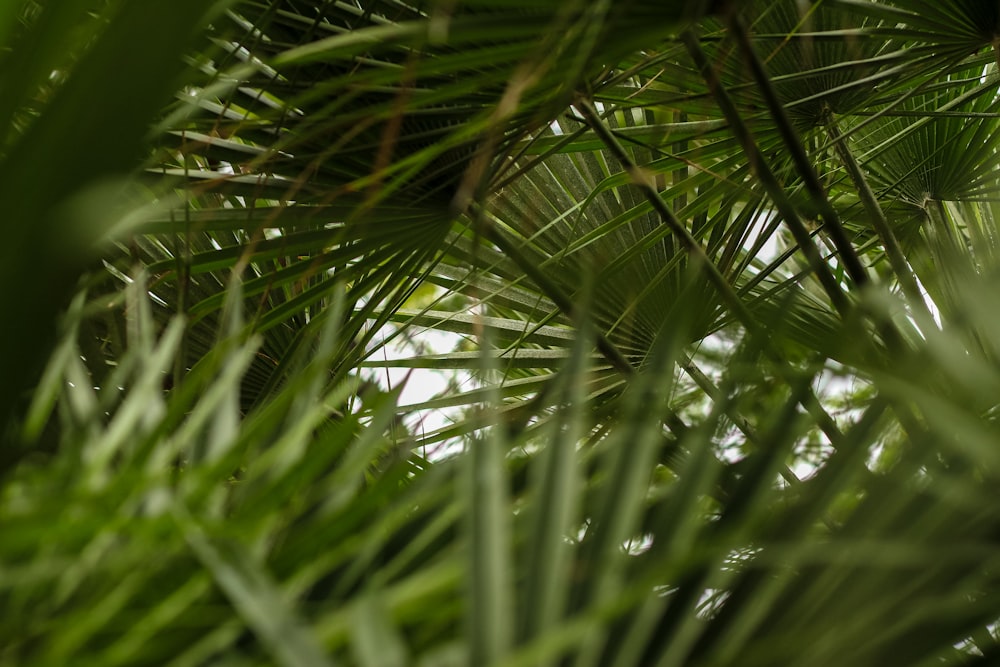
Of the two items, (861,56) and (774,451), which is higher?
(861,56)

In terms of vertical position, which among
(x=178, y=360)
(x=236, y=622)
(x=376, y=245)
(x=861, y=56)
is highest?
(x=861, y=56)

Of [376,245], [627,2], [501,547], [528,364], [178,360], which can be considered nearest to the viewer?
[501,547]

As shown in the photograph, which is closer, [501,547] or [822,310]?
[501,547]

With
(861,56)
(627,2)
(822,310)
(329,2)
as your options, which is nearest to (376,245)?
(329,2)

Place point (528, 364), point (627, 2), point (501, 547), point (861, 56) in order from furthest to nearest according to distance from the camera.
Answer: point (528, 364) → point (861, 56) → point (627, 2) → point (501, 547)

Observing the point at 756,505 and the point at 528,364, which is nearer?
the point at 756,505

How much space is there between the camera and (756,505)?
41 cm

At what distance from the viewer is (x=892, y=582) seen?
1.25 ft

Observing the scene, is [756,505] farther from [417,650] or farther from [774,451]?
[417,650]

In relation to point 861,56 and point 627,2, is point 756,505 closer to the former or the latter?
point 627,2

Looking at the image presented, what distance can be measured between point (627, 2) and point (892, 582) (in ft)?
1.50

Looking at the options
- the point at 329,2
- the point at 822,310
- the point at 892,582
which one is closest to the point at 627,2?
the point at 329,2

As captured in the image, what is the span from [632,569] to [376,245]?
0.69m

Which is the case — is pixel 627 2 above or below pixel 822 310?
below
